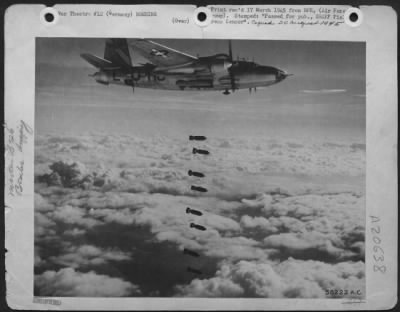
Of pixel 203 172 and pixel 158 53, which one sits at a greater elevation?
pixel 158 53

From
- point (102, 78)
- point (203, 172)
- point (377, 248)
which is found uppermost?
point (102, 78)

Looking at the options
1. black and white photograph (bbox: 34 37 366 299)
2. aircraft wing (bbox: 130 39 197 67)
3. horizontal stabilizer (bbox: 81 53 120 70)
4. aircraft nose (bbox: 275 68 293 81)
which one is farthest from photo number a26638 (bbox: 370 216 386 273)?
horizontal stabilizer (bbox: 81 53 120 70)

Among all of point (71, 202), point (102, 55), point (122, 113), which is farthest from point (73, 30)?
point (71, 202)

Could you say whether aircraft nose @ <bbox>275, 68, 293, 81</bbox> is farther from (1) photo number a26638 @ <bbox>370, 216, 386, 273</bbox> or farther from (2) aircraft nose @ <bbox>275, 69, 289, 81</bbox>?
(1) photo number a26638 @ <bbox>370, 216, 386, 273</bbox>

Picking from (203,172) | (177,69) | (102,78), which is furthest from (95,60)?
(203,172)

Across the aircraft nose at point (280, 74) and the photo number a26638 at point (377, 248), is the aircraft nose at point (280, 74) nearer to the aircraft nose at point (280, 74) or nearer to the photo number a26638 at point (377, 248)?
the aircraft nose at point (280, 74)

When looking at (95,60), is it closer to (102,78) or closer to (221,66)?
(102,78)

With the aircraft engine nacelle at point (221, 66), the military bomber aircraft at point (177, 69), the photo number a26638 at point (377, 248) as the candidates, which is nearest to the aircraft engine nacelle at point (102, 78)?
the military bomber aircraft at point (177, 69)
